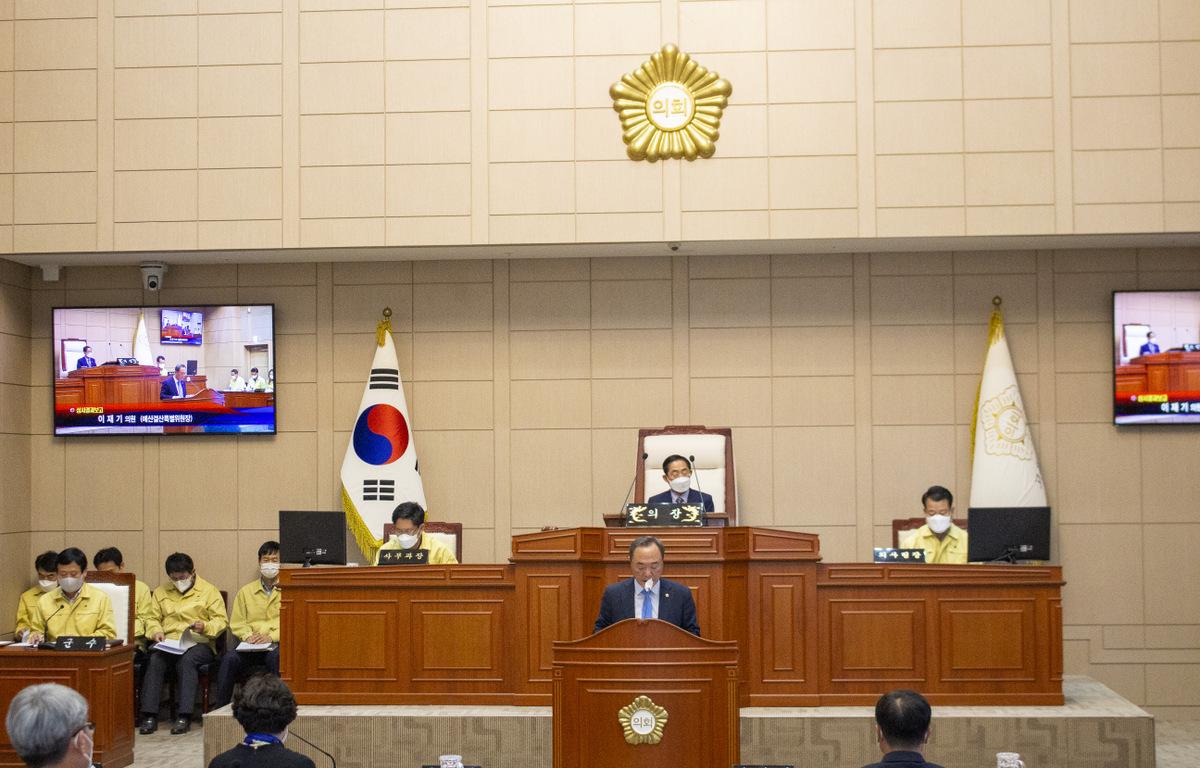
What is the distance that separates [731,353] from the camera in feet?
30.5

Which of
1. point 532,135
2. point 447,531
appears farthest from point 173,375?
point 532,135

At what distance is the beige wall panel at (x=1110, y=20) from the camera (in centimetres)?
848

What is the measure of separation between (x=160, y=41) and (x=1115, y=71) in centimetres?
677

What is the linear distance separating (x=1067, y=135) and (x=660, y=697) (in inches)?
216

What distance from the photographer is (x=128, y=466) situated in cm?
957

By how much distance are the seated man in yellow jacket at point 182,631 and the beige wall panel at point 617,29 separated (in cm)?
465

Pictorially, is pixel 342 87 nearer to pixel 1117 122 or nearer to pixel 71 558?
pixel 71 558

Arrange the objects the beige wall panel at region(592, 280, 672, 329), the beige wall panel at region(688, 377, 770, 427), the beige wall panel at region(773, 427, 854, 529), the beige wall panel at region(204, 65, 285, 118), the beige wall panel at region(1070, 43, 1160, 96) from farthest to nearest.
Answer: the beige wall panel at region(592, 280, 672, 329) → the beige wall panel at region(688, 377, 770, 427) → the beige wall panel at region(773, 427, 854, 529) → the beige wall panel at region(204, 65, 285, 118) → the beige wall panel at region(1070, 43, 1160, 96)

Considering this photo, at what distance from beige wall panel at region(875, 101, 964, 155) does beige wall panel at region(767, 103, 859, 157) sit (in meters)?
0.21

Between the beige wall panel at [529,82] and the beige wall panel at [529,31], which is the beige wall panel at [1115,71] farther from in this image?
the beige wall panel at [529,31]

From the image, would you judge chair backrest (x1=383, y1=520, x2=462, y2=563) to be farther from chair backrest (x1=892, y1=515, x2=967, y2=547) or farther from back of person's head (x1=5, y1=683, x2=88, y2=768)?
back of person's head (x1=5, y1=683, x2=88, y2=768)

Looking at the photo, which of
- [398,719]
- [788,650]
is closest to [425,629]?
[398,719]

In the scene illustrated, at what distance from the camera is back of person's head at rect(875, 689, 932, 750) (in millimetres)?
3518

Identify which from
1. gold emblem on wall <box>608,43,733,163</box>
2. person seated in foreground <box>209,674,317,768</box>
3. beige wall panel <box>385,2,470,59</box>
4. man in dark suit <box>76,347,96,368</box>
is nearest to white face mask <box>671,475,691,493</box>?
gold emblem on wall <box>608,43,733,163</box>
